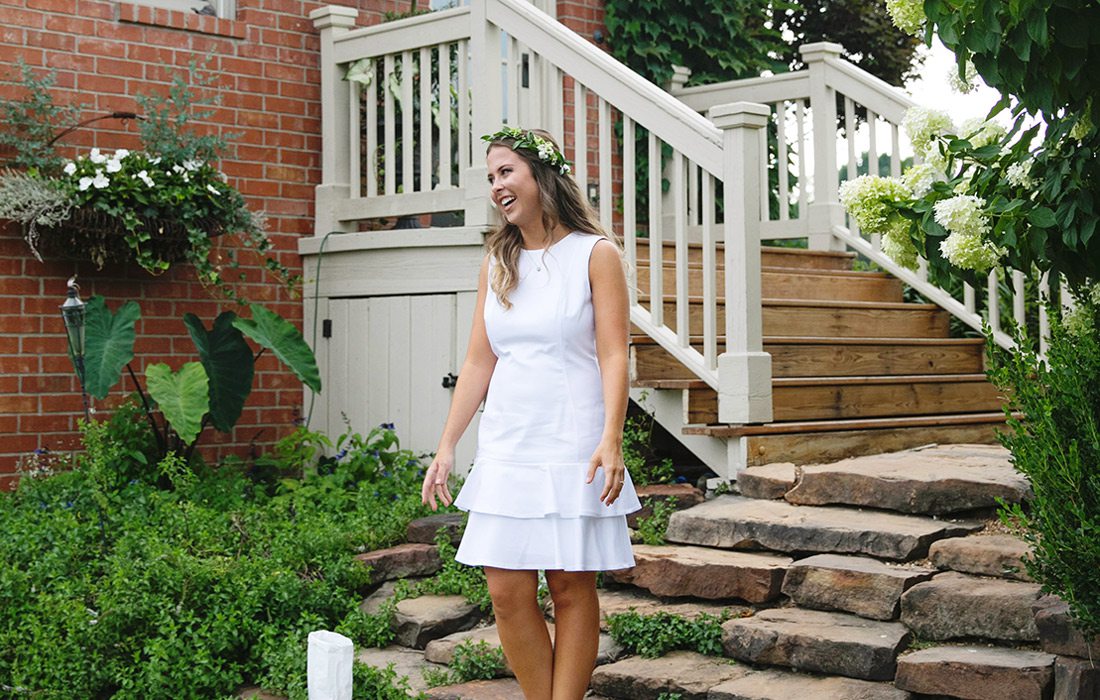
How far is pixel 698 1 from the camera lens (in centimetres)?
792

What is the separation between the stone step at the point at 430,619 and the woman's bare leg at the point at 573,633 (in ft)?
4.22

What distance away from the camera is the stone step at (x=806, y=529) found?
4.23 m

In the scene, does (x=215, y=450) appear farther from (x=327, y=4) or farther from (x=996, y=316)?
(x=996, y=316)

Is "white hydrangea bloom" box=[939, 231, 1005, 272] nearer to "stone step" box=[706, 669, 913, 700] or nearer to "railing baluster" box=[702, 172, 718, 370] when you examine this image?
"stone step" box=[706, 669, 913, 700]

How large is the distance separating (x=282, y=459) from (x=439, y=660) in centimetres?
227

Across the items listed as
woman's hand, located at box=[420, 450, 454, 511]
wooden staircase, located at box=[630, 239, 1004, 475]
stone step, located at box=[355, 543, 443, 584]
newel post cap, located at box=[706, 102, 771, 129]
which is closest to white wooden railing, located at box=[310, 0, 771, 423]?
newel post cap, located at box=[706, 102, 771, 129]

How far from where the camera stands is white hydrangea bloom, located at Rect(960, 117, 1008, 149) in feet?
11.5

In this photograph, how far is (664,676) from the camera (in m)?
3.82

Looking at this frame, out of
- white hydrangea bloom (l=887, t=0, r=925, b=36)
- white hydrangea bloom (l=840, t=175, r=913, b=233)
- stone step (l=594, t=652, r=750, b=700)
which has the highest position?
white hydrangea bloom (l=887, t=0, r=925, b=36)

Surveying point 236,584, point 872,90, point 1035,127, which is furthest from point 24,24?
point 1035,127

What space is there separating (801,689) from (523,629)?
2.83 feet

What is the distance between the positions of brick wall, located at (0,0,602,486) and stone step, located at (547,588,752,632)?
2.68m

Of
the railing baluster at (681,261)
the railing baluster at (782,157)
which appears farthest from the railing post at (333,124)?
the railing baluster at (782,157)

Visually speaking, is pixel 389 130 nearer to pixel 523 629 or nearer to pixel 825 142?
pixel 825 142
